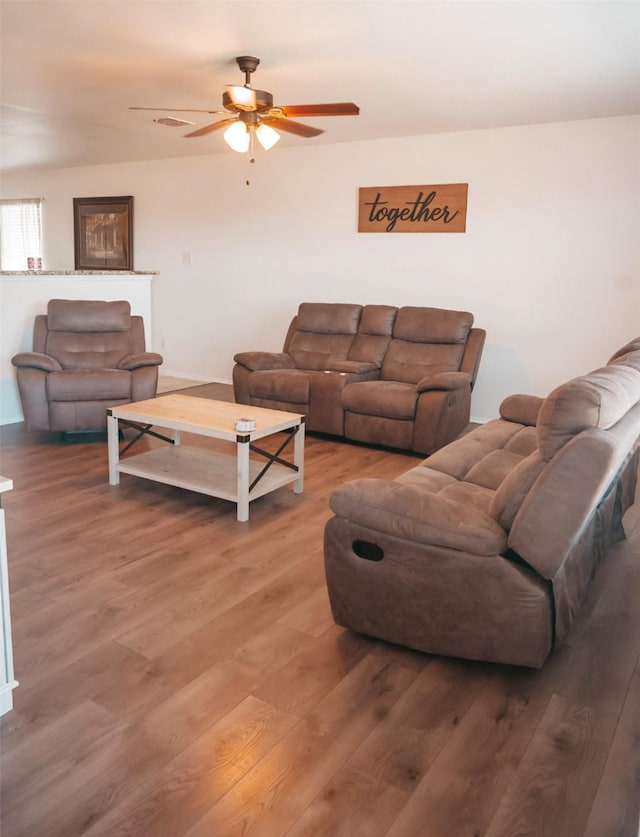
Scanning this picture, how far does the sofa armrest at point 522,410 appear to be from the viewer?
3.72 m

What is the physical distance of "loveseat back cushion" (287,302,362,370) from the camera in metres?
5.49

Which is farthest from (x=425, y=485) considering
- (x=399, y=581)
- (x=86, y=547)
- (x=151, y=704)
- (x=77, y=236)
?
(x=77, y=236)

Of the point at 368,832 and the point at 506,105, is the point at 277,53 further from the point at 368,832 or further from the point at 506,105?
the point at 368,832

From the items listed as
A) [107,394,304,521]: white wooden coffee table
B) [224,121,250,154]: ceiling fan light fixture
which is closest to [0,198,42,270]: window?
[224,121,250,154]: ceiling fan light fixture

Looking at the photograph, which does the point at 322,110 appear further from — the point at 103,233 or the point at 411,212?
the point at 103,233

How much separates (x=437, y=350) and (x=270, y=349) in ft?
7.56

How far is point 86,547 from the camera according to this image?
2.94 metres

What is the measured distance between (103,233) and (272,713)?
7.34 metres

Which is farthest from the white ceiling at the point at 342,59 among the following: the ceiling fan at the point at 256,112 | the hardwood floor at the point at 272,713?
the hardwood floor at the point at 272,713

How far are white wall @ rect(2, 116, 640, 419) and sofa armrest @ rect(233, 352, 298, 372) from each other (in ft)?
3.96

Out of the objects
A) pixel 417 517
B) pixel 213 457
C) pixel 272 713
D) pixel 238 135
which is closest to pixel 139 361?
pixel 213 457

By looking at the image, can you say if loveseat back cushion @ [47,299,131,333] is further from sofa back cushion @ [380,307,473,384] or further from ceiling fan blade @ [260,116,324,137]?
sofa back cushion @ [380,307,473,384]

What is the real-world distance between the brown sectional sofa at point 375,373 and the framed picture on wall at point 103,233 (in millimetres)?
3135

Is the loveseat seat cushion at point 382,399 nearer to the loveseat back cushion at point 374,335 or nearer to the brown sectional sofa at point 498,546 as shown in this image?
the loveseat back cushion at point 374,335
